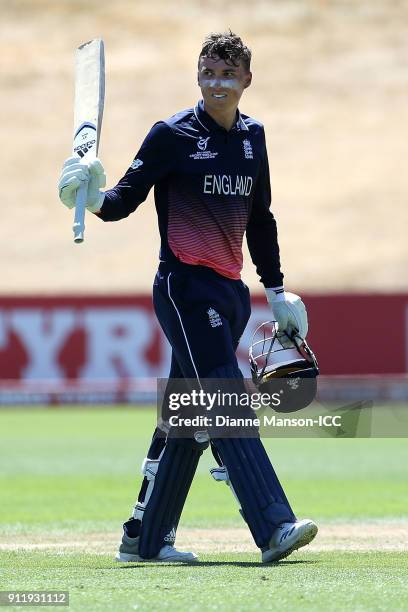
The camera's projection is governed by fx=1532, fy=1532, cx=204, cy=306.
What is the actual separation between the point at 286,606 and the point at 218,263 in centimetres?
213

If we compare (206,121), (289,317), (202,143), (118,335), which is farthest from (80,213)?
(118,335)

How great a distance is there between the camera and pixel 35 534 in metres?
9.13

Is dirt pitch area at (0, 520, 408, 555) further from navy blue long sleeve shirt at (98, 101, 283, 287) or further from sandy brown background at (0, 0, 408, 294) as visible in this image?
sandy brown background at (0, 0, 408, 294)

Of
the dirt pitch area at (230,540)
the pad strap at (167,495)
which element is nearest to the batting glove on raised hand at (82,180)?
the pad strap at (167,495)

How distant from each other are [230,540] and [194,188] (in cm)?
249

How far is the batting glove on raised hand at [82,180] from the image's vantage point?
6.95 meters

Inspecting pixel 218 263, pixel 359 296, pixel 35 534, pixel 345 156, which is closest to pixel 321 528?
pixel 35 534

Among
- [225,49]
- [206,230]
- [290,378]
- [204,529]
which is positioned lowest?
[204,529]

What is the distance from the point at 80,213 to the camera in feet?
22.5

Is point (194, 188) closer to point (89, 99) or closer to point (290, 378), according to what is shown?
point (89, 99)

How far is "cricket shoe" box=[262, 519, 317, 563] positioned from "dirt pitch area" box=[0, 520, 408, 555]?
1.10 m

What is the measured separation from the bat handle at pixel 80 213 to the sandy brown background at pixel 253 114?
35.9 m

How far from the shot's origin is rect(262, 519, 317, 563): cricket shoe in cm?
679

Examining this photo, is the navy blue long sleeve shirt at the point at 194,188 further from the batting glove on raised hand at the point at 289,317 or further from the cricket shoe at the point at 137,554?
the cricket shoe at the point at 137,554
